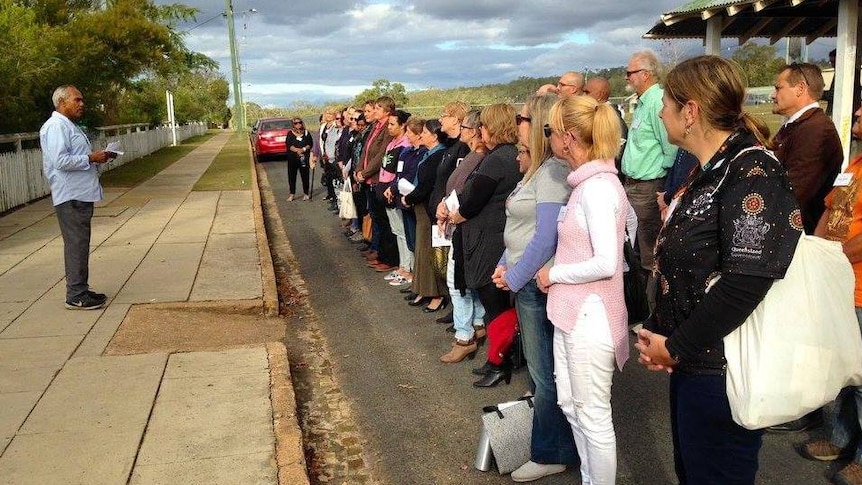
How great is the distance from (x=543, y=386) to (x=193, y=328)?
3.76 m

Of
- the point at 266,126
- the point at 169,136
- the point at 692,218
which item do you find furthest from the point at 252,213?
the point at 169,136

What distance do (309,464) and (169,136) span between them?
35.3 m

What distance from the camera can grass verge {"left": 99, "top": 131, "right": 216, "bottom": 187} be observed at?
59.5ft

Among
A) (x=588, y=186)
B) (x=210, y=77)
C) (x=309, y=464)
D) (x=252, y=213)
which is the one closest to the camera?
(x=588, y=186)

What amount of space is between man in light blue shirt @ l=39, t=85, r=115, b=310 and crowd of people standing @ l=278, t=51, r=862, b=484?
9.38ft

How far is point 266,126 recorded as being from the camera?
2778 cm

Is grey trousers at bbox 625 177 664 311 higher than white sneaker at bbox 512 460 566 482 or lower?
higher

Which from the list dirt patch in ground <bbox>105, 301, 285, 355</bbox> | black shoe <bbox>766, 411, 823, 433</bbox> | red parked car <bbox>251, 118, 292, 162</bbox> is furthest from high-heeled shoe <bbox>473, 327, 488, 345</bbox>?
red parked car <bbox>251, 118, 292, 162</bbox>

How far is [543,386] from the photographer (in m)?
3.72

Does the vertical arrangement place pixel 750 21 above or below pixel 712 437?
above

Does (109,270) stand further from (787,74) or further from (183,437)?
(787,74)

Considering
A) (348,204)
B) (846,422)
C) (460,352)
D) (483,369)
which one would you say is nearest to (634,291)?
(846,422)

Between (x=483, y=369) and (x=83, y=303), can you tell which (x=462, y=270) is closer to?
(x=483, y=369)

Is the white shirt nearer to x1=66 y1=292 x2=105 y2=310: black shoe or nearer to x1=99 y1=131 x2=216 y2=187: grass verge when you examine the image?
x1=66 y1=292 x2=105 y2=310: black shoe
